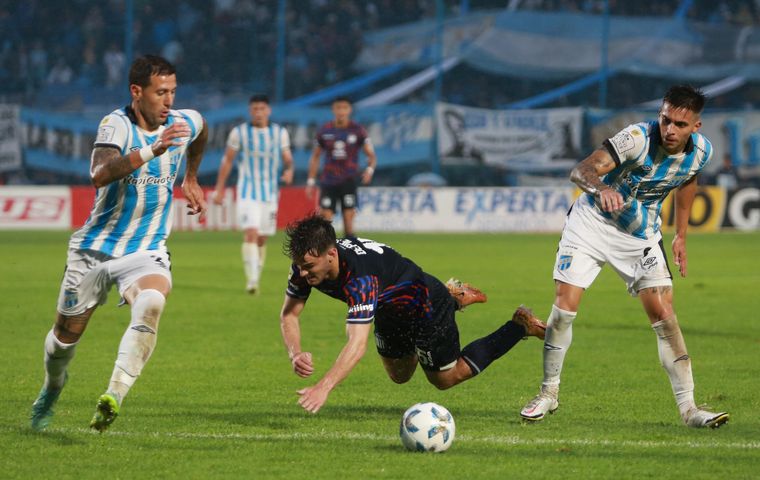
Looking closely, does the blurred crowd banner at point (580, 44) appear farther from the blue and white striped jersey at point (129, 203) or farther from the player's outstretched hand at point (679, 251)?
the blue and white striped jersey at point (129, 203)

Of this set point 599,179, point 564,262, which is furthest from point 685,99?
point 564,262

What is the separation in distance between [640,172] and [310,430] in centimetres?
240

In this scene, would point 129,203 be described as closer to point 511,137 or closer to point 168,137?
point 168,137

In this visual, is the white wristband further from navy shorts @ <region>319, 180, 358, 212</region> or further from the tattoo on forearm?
navy shorts @ <region>319, 180, 358, 212</region>

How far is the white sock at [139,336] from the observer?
6.26 metres

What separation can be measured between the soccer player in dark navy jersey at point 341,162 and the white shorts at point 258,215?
2799mm

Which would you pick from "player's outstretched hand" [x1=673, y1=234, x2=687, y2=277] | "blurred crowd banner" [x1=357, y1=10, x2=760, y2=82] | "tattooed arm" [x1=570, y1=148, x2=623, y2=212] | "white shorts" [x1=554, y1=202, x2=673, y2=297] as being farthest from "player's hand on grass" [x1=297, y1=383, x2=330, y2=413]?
"blurred crowd banner" [x1=357, y1=10, x2=760, y2=82]

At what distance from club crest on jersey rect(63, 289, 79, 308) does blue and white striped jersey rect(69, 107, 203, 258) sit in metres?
0.25

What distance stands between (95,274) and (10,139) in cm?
2566

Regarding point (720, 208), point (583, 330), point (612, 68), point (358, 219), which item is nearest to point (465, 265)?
point (583, 330)

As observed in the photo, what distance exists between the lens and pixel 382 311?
7.14 m

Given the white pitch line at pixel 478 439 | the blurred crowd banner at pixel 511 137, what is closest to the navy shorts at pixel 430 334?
the white pitch line at pixel 478 439

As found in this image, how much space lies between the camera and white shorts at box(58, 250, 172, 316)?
660 centimetres

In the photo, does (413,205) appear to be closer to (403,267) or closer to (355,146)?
(355,146)
